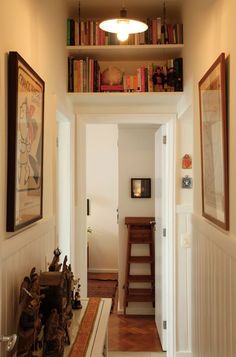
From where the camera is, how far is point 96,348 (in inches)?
69.9

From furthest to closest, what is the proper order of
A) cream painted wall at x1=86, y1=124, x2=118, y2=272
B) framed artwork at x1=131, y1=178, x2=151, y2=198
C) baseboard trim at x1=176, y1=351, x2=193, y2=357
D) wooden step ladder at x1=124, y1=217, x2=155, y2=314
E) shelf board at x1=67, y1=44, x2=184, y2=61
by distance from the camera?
1. cream painted wall at x1=86, y1=124, x2=118, y2=272
2. framed artwork at x1=131, y1=178, x2=151, y2=198
3. wooden step ladder at x1=124, y1=217, x2=155, y2=314
4. baseboard trim at x1=176, y1=351, x2=193, y2=357
5. shelf board at x1=67, y1=44, x2=184, y2=61

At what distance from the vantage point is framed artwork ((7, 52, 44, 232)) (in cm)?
163

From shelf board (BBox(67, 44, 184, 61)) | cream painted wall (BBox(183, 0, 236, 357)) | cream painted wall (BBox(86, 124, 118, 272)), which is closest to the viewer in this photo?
cream painted wall (BBox(183, 0, 236, 357))

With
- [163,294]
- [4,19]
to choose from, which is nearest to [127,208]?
[163,294]

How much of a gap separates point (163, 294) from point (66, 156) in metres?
1.54

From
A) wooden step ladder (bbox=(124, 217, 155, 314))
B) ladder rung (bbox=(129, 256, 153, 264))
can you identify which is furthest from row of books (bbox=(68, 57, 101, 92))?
ladder rung (bbox=(129, 256, 153, 264))

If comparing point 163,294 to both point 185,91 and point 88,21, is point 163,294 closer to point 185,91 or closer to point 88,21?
point 185,91

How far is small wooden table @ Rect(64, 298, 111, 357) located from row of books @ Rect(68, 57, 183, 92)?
1.70 m

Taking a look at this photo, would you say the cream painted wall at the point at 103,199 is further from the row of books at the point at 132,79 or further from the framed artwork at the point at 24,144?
the framed artwork at the point at 24,144

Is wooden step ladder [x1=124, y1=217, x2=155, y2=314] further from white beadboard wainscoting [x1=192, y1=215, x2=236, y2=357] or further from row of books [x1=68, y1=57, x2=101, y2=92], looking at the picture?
white beadboard wainscoting [x1=192, y1=215, x2=236, y2=357]

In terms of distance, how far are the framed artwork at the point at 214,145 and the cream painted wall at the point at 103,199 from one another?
4226 mm

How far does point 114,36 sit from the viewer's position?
10.7 feet

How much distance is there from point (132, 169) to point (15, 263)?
327 cm

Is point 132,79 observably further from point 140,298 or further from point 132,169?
point 140,298
